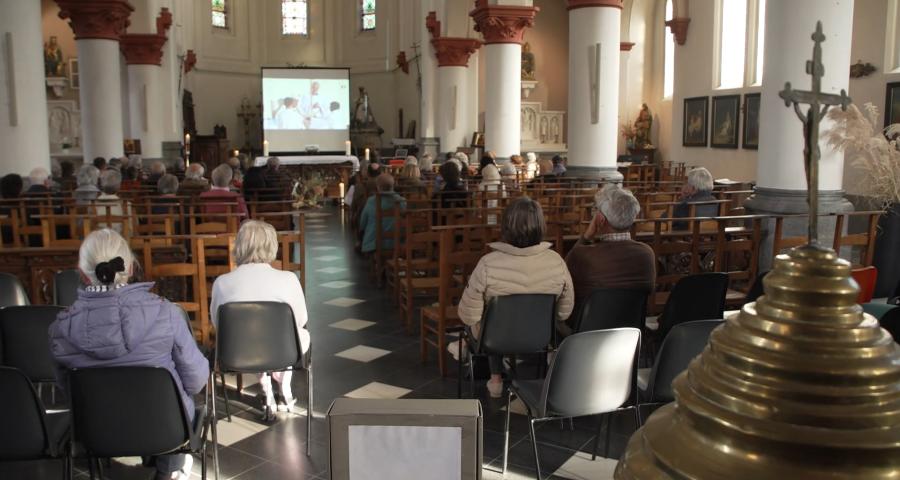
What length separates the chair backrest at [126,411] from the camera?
2.98m

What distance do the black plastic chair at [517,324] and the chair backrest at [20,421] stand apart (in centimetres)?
229

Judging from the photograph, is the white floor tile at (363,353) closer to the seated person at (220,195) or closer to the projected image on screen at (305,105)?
the seated person at (220,195)

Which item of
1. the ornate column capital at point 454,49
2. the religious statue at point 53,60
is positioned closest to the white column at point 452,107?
the ornate column capital at point 454,49

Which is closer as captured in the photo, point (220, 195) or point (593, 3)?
point (220, 195)

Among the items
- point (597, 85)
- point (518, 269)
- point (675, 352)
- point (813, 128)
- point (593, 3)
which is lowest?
point (675, 352)

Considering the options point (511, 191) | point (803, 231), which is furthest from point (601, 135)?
point (803, 231)

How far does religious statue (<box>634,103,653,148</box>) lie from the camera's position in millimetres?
19594

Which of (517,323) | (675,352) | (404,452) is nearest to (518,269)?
(517,323)

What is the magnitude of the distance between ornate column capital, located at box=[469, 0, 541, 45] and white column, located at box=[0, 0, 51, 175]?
301 inches

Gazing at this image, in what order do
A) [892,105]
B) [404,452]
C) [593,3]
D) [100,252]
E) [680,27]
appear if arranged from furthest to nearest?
[680,27] → [593,3] → [892,105] → [100,252] → [404,452]

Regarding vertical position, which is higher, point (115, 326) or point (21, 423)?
point (115, 326)

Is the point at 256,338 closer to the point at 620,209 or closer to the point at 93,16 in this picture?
the point at 620,209

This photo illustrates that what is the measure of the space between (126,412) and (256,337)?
1.15 m

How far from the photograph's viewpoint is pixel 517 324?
14.3 feet
